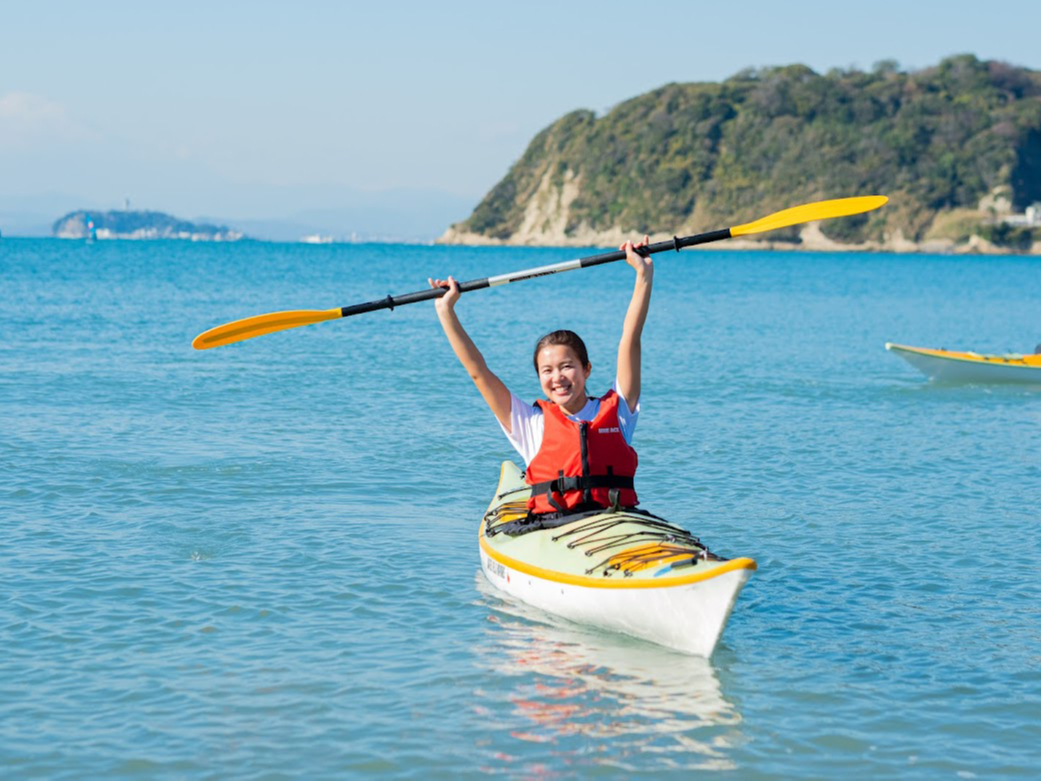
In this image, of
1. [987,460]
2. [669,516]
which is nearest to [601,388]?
[987,460]

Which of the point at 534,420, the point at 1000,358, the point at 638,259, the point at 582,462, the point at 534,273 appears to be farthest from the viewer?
the point at 1000,358

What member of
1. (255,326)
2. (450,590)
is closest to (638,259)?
(450,590)

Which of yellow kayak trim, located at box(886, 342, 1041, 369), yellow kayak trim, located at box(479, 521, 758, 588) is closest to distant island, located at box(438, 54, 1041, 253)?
yellow kayak trim, located at box(886, 342, 1041, 369)

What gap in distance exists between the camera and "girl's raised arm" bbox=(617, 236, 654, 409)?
648 cm

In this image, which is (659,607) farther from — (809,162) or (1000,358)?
(809,162)

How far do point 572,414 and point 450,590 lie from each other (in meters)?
1.59

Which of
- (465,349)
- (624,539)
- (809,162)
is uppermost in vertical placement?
(809,162)

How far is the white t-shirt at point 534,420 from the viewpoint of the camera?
6777mm

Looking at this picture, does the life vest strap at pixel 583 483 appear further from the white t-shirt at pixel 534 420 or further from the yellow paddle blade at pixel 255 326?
the yellow paddle blade at pixel 255 326

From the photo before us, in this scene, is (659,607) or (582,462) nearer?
(659,607)

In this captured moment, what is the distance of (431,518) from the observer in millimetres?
9758

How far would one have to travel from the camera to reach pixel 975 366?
18188mm

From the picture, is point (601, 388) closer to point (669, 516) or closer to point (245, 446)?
point (245, 446)

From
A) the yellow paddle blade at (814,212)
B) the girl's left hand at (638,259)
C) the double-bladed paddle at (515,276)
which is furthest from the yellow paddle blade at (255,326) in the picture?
the yellow paddle blade at (814,212)
